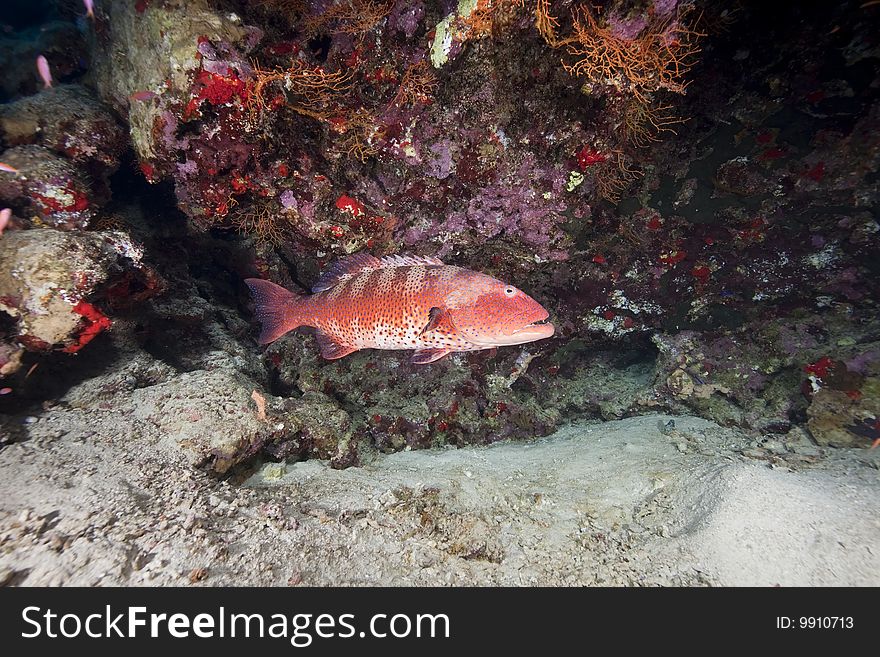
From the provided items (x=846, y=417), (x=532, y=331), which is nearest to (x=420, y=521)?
(x=532, y=331)

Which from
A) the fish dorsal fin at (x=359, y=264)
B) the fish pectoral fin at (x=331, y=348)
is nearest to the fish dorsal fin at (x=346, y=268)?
the fish dorsal fin at (x=359, y=264)

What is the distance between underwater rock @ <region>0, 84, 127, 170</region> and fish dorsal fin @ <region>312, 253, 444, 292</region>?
3401mm

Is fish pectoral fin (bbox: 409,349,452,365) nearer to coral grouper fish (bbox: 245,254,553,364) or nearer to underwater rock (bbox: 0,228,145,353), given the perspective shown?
coral grouper fish (bbox: 245,254,553,364)

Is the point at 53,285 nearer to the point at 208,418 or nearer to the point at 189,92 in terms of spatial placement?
the point at 208,418

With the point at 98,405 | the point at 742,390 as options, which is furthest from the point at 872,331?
the point at 98,405

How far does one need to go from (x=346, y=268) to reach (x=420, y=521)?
2.74m

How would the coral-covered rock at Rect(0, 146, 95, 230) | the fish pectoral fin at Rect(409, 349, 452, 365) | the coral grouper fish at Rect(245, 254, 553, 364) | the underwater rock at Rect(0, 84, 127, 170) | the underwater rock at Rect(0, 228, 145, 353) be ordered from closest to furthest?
the underwater rock at Rect(0, 228, 145, 353)
the coral grouper fish at Rect(245, 254, 553, 364)
the fish pectoral fin at Rect(409, 349, 452, 365)
the coral-covered rock at Rect(0, 146, 95, 230)
the underwater rock at Rect(0, 84, 127, 170)

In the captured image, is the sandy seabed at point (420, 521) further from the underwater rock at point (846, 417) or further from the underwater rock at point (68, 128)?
the underwater rock at point (68, 128)

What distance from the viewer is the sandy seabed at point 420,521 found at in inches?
84.0

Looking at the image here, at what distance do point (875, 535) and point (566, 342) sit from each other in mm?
3596

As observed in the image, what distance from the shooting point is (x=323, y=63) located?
3.65m

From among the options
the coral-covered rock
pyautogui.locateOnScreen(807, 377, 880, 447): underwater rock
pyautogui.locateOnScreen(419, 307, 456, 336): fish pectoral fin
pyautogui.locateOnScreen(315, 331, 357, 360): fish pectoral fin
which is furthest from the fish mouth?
the coral-covered rock

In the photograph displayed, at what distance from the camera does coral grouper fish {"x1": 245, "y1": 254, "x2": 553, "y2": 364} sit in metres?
3.38

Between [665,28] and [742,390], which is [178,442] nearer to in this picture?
[665,28]
